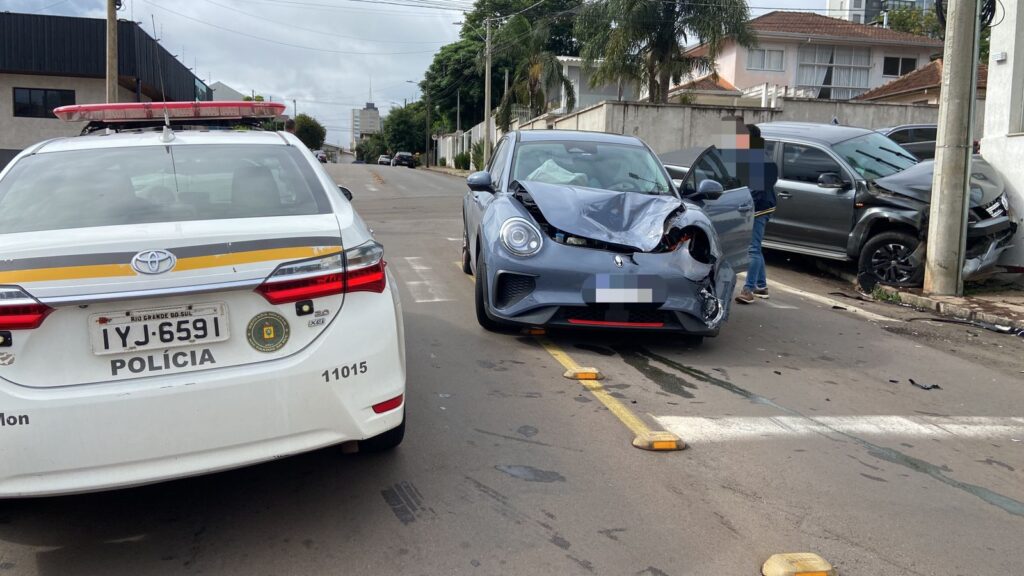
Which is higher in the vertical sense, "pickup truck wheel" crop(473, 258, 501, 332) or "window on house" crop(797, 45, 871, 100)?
"window on house" crop(797, 45, 871, 100)

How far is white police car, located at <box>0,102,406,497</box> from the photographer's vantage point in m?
2.77

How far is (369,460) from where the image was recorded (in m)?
4.03

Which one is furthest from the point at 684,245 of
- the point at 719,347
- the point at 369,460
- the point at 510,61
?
the point at 510,61

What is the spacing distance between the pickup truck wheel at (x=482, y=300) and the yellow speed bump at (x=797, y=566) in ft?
11.5

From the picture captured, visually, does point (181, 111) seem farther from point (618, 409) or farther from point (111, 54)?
point (111, 54)

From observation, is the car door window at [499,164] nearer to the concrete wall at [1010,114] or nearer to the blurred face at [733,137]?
the blurred face at [733,137]

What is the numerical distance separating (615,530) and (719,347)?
3.43 meters

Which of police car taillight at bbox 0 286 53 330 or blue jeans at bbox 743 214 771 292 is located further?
blue jeans at bbox 743 214 771 292

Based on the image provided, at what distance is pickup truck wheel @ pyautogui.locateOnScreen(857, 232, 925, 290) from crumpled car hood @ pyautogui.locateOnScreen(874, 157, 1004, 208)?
0.49 m

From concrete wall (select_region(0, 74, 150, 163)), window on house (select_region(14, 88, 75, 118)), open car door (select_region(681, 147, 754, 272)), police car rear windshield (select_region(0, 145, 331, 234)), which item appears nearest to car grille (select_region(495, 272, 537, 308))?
open car door (select_region(681, 147, 754, 272))

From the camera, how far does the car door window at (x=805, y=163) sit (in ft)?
32.3

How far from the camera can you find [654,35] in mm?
29500

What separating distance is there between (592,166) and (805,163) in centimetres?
401

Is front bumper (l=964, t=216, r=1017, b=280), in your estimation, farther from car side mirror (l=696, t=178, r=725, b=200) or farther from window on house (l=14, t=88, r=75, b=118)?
window on house (l=14, t=88, r=75, b=118)
